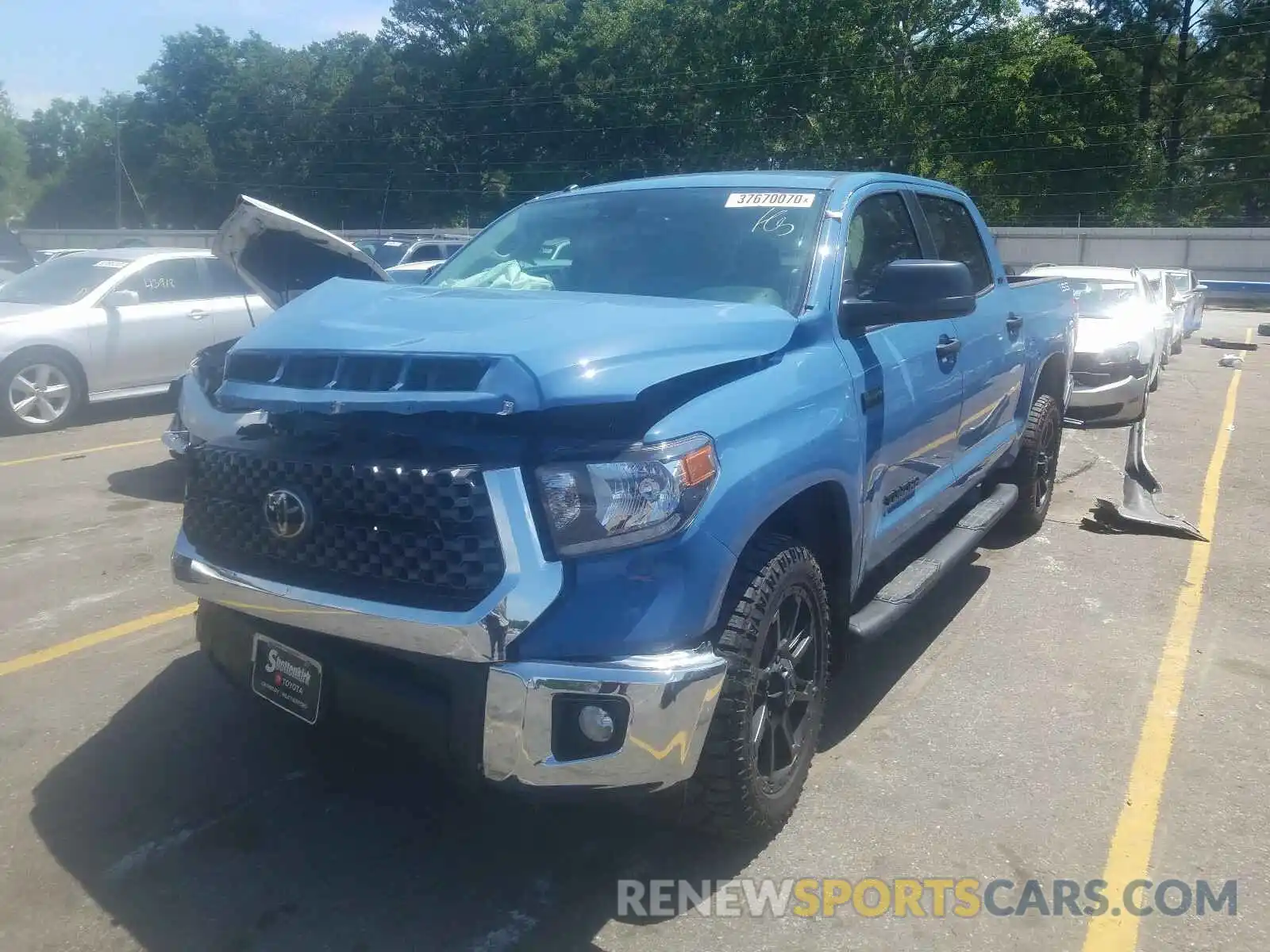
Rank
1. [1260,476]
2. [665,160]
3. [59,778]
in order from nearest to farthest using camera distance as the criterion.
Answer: [59,778] → [1260,476] → [665,160]

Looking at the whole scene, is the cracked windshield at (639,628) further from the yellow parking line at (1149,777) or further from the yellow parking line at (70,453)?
the yellow parking line at (70,453)

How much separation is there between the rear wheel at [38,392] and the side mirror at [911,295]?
8.71 metres

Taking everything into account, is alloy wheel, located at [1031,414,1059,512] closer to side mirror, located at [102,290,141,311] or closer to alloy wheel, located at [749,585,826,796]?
alloy wheel, located at [749,585,826,796]

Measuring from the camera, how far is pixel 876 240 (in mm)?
4418

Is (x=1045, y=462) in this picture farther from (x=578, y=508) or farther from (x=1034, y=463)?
(x=578, y=508)

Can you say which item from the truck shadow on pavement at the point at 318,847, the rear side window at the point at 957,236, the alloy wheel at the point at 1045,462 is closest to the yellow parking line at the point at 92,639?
the truck shadow on pavement at the point at 318,847

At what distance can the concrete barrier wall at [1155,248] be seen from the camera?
40.1 metres

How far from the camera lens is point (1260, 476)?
29.1ft

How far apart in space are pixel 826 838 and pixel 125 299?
30.0 ft

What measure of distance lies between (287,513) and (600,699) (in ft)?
3.22

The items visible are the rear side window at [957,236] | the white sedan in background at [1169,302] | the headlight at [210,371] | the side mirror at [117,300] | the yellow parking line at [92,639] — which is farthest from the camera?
the white sedan in background at [1169,302]

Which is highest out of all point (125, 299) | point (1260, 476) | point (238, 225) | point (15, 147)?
point (15, 147)

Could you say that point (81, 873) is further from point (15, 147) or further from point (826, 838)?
point (15, 147)

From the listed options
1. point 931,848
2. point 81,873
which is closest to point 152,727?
point 81,873
